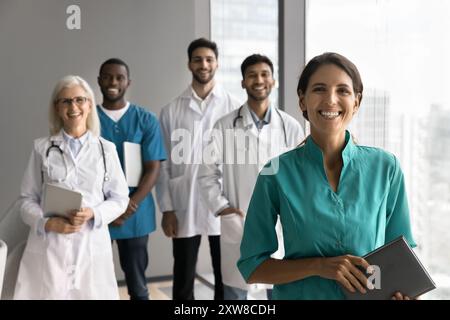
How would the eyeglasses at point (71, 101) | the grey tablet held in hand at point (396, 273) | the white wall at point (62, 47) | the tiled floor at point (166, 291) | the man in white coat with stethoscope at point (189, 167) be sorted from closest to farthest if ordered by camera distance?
the grey tablet held in hand at point (396, 273) → the white wall at point (62, 47) → the eyeglasses at point (71, 101) → the man in white coat with stethoscope at point (189, 167) → the tiled floor at point (166, 291)

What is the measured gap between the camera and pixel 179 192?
4.71ft

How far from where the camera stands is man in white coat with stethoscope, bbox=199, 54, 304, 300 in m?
1.19

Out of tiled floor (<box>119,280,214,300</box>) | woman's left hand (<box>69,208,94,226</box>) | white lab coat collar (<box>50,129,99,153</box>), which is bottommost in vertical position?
tiled floor (<box>119,280,214,300</box>)

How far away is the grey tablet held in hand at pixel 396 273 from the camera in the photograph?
1.79ft

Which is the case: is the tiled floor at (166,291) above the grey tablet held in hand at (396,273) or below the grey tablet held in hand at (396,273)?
below

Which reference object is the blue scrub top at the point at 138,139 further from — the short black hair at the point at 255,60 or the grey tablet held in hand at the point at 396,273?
the grey tablet held in hand at the point at 396,273

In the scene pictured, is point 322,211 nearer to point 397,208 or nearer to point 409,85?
point 397,208

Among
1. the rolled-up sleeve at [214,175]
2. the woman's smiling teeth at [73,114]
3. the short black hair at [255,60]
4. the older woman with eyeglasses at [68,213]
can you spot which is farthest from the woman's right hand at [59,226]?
the short black hair at [255,60]

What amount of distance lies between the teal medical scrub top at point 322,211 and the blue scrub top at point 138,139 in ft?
2.58

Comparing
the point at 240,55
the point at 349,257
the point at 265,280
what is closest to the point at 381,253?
the point at 349,257

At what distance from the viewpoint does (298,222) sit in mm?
596

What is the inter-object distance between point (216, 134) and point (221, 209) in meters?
0.19

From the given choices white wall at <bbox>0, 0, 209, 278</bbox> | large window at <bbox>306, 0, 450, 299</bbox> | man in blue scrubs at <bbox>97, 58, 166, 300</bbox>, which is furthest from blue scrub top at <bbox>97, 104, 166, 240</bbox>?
large window at <bbox>306, 0, 450, 299</bbox>

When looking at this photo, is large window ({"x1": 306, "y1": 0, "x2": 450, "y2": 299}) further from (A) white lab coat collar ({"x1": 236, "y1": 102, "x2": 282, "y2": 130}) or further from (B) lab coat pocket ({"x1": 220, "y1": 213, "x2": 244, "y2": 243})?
(B) lab coat pocket ({"x1": 220, "y1": 213, "x2": 244, "y2": 243})
